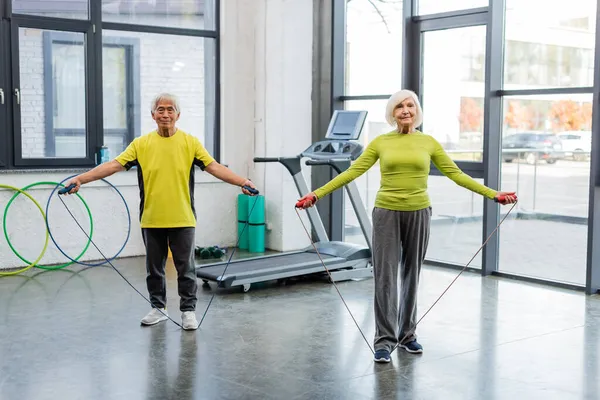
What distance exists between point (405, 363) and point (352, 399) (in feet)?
2.21

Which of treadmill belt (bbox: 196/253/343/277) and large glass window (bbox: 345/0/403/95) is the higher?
large glass window (bbox: 345/0/403/95)

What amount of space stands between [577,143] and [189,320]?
344 centimetres

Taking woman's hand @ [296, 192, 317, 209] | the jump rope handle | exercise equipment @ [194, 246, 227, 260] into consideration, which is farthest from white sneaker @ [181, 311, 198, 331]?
exercise equipment @ [194, 246, 227, 260]

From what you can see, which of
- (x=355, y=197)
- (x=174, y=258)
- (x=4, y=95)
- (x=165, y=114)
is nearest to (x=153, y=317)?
(x=174, y=258)

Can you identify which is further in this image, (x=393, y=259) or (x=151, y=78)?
(x=151, y=78)

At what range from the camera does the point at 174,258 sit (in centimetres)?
517

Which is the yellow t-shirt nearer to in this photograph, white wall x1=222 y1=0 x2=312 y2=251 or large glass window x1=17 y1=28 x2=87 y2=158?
large glass window x1=17 y1=28 x2=87 y2=158

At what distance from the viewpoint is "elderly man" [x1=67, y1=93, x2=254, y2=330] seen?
4988 millimetres

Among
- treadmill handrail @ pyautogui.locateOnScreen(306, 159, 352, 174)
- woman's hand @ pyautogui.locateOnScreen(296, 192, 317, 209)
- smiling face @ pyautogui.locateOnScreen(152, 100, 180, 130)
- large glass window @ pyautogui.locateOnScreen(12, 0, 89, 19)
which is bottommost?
woman's hand @ pyautogui.locateOnScreen(296, 192, 317, 209)

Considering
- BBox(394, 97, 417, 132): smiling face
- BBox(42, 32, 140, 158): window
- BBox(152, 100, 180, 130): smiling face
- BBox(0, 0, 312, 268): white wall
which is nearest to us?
BBox(394, 97, 417, 132): smiling face

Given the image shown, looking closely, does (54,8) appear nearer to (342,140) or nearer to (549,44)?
(342,140)

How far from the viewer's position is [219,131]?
8.59 m

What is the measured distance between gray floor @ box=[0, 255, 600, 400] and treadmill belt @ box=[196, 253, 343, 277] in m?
0.18

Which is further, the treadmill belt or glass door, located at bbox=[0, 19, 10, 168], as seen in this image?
glass door, located at bbox=[0, 19, 10, 168]
